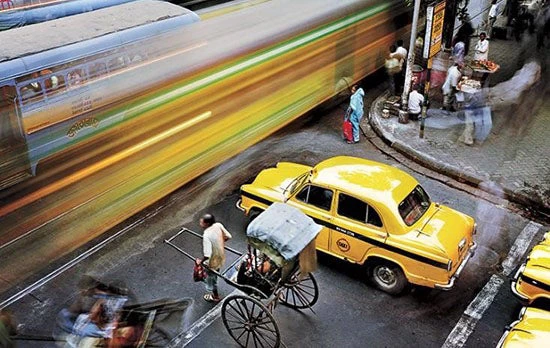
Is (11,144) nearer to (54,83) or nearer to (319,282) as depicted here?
(54,83)

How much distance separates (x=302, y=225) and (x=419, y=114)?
6360 mm

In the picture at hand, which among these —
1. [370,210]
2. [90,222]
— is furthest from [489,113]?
[90,222]

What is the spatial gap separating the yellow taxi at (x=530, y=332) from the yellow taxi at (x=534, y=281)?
42cm

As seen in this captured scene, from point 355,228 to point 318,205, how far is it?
638 mm

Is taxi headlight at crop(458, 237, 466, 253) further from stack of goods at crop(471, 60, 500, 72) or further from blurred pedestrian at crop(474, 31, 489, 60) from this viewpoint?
blurred pedestrian at crop(474, 31, 489, 60)

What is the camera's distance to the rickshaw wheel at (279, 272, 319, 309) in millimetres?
6945

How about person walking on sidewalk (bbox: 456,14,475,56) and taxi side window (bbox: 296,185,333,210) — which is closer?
taxi side window (bbox: 296,185,333,210)

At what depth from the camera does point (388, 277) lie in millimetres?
7410

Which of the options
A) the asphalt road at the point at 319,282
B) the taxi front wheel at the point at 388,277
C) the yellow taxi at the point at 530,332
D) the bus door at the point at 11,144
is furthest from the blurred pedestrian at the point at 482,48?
the bus door at the point at 11,144

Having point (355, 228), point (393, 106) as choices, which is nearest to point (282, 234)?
point (355, 228)

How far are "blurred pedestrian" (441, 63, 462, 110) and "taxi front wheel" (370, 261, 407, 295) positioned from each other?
5.94m

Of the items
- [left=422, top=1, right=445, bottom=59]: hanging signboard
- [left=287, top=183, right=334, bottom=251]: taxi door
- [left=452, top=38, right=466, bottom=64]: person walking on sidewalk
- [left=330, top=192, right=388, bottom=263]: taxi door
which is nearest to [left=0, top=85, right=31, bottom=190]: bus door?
[left=287, top=183, right=334, bottom=251]: taxi door

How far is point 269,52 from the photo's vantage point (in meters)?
10.5

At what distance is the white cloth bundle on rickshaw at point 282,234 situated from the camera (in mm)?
6129
